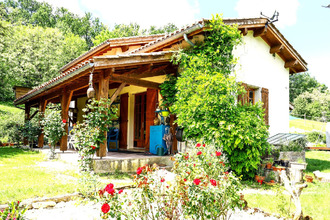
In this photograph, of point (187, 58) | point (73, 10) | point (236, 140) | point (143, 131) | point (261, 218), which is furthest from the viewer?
point (73, 10)

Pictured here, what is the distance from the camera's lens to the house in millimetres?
6320

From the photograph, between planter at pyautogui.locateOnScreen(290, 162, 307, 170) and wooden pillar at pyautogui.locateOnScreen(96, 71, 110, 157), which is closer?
planter at pyautogui.locateOnScreen(290, 162, 307, 170)

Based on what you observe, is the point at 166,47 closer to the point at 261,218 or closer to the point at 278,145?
the point at 278,145

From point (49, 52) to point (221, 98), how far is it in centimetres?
2165

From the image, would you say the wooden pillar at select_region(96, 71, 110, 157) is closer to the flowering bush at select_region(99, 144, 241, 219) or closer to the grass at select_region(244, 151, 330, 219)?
the grass at select_region(244, 151, 330, 219)

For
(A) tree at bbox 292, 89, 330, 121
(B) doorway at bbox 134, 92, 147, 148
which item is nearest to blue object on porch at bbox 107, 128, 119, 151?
(B) doorway at bbox 134, 92, 147, 148

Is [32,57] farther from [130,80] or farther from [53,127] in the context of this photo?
[130,80]

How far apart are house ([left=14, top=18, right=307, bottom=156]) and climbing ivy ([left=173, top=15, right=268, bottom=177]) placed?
471mm

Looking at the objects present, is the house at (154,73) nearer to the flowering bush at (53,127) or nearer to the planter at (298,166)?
the flowering bush at (53,127)

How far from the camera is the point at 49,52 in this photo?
A: 2306 cm

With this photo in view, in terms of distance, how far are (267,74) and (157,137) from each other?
470 cm

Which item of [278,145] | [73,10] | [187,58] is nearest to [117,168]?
[187,58]

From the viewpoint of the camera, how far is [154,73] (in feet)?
24.8

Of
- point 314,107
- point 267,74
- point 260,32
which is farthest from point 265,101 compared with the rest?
point 314,107
